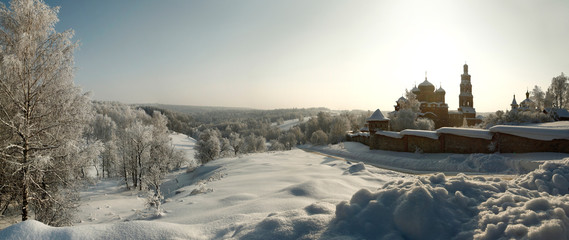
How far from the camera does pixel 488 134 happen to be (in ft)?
56.4

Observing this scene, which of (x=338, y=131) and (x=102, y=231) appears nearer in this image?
(x=102, y=231)

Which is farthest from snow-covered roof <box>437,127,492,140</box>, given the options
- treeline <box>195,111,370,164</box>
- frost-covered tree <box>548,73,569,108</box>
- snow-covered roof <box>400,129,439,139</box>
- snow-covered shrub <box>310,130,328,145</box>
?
frost-covered tree <box>548,73,569,108</box>

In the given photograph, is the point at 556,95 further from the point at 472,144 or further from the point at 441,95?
the point at 472,144

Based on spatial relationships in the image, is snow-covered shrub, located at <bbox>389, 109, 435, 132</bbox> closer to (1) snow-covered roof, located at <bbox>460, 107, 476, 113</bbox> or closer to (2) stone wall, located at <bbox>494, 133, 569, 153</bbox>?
(2) stone wall, located at <bbox>494, 133, 569, 153</bbox>

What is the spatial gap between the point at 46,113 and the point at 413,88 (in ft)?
167

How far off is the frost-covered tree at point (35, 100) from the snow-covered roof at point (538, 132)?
22751mm

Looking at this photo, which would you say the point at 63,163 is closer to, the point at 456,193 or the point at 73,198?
the point at 73,198

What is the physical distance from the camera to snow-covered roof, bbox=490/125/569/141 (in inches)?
557

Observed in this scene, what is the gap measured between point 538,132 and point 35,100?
2374 centimetres

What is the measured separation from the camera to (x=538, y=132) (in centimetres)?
1484

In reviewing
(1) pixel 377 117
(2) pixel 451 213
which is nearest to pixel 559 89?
(1) pixel 377 117

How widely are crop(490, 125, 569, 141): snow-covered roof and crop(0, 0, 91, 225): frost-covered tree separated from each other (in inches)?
896

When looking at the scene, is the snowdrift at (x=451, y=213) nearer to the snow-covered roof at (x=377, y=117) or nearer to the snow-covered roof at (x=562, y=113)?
the snow-covered roof at (x=377, y=117)

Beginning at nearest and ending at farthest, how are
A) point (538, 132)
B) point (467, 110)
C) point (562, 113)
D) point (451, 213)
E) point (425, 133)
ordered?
point (451, 213) → point (538, 132) → point (425, 133) → point (562, 113) → point (467, 110)
